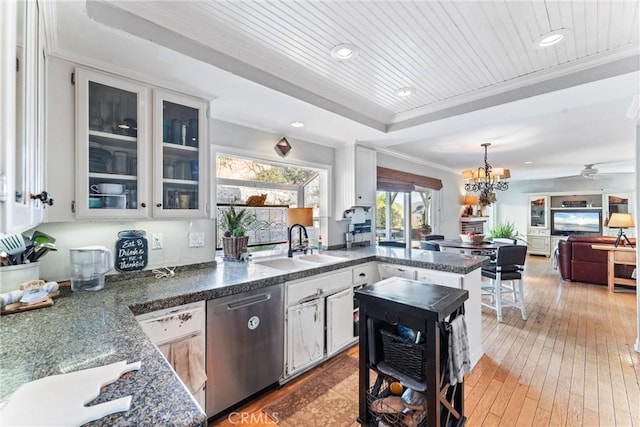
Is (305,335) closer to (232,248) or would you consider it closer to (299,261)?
(299,261)

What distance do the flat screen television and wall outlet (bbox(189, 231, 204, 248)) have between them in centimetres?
1003

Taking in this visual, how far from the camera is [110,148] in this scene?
1788 millimetres

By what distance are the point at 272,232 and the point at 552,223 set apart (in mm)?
9195

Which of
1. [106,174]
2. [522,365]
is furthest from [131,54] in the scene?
[522,365]

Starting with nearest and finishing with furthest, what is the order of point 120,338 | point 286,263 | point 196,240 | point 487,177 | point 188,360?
point 120,338 < point 188,360 < point 196,240 < point 286,263 < point 487,177

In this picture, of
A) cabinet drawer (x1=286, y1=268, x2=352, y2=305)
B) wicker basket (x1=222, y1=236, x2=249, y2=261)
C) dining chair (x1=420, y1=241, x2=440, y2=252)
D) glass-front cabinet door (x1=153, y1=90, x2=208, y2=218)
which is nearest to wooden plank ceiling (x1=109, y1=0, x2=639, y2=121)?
glass-front cabinet door (x1=153, y1=90, x2=208, y2=218)

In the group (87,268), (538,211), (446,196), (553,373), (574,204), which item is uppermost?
(446,196)

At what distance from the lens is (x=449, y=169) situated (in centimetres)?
623

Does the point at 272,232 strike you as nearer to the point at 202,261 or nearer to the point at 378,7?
the point at 202,261

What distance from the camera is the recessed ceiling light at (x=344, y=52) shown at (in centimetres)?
179

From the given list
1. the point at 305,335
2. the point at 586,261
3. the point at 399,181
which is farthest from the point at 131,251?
the point at 586,261

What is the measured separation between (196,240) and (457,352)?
6.60 ft

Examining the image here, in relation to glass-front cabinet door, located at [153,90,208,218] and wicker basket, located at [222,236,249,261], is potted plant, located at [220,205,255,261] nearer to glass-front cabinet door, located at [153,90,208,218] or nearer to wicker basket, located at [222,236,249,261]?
wicker basket, located at [222,236,249,261]

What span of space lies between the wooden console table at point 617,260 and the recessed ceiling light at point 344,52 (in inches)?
223
